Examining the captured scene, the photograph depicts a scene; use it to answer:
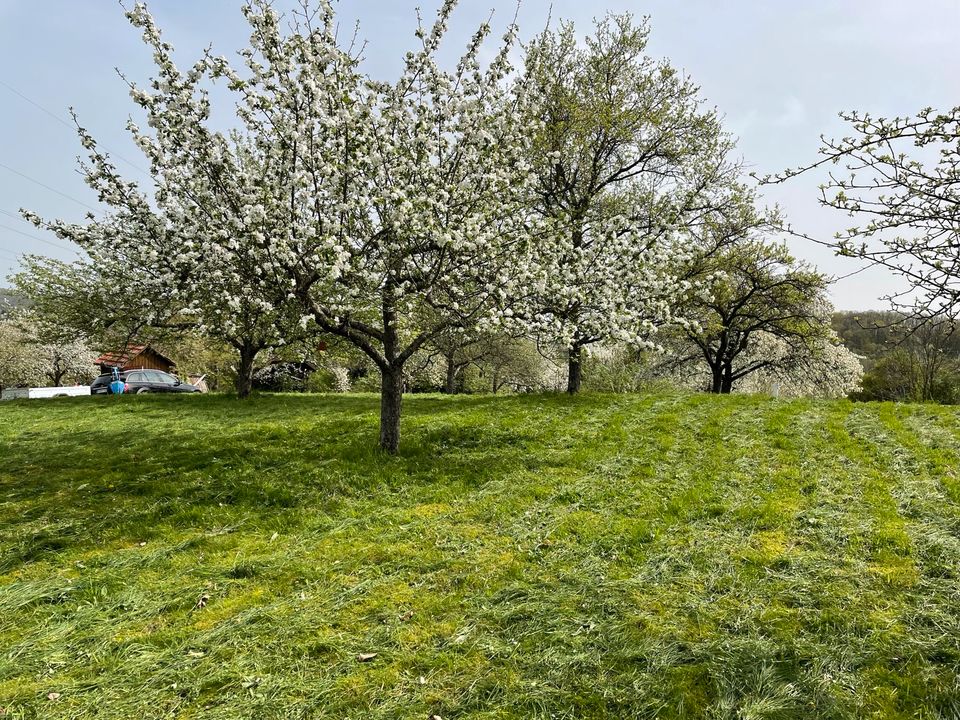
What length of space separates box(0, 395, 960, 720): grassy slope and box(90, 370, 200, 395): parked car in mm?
20381

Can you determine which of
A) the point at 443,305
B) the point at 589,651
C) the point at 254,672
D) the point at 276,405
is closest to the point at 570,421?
the point at 443,305

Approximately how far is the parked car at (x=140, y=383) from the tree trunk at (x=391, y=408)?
2335 cm

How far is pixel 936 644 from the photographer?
3.86 meters

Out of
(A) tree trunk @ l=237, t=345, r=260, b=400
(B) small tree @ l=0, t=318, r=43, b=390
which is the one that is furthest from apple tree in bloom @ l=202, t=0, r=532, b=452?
(B) small tree @ l=0, t=318, r=43, b=390

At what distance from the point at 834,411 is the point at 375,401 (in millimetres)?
13146

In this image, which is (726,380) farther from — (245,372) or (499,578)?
(499,578)

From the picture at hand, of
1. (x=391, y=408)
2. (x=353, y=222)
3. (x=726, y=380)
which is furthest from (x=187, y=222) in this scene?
(x=726, y=380)

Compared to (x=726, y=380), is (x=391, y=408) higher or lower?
lower

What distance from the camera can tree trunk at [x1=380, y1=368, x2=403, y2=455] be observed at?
9.69 m

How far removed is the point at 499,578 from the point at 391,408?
515 centimetres

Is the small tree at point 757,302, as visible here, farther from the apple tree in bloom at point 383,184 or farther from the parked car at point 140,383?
the parked car at point 140,383

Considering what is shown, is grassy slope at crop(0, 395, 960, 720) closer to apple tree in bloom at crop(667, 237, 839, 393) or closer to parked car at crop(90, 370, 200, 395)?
apple tree in bloom at crop(667, 237, 839, 393)

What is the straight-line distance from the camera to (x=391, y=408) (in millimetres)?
9766

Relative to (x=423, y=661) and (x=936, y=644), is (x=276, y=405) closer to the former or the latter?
(x=423, y=661)
